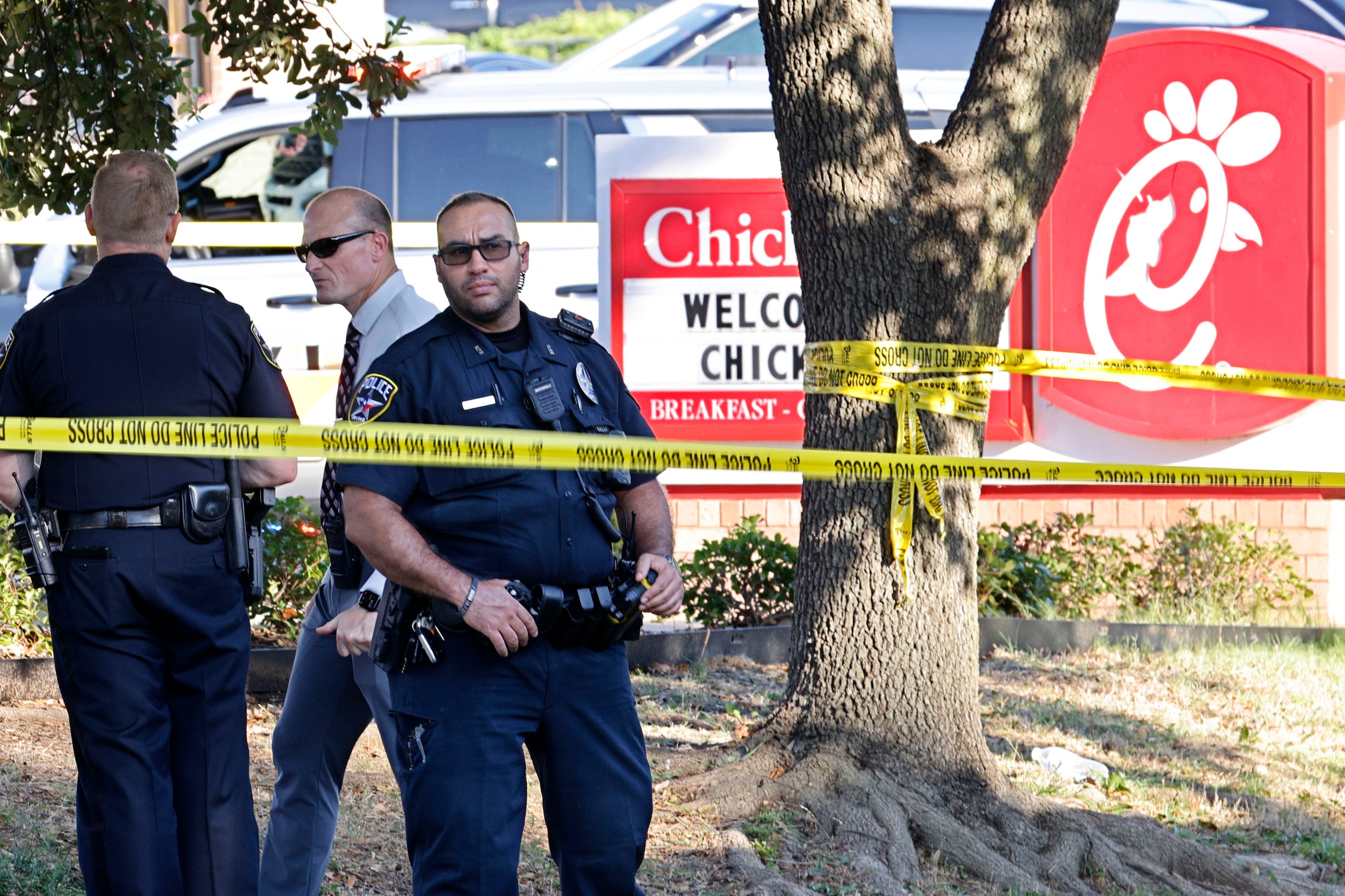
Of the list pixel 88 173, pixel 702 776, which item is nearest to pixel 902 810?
pixel 702 776

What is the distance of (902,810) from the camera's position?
A: 14.5 feet

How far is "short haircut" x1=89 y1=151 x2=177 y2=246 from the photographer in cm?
339

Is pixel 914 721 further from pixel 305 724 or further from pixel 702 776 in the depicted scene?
pixel 305 724

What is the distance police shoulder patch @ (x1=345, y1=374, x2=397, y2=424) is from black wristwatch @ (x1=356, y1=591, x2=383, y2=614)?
461mm

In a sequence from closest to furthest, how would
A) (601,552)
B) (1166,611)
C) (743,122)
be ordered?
(601,552) → (1166,611) → (743,122)

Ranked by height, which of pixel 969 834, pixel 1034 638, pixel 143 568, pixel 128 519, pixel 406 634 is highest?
pixel 128 519

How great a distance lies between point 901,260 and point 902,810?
5.58 feet

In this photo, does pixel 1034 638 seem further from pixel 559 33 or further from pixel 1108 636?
pixel 559 33

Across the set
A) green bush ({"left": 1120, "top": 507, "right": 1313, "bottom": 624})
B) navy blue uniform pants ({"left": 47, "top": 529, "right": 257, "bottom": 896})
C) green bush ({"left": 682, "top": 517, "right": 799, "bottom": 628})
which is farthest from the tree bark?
green bush ({"left": 1120, "top": 507, "right": 1313, "bottom": 624})

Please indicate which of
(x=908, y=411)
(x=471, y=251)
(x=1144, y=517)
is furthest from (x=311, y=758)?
(x=1144, y=517)

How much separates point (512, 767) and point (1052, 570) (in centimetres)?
495

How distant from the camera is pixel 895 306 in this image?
4.63 metres

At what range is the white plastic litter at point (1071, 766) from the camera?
17.2 feet

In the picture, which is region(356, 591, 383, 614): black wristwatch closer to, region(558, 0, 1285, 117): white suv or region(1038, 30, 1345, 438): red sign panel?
region(1038, 30, 1345, 438): red sign panel
